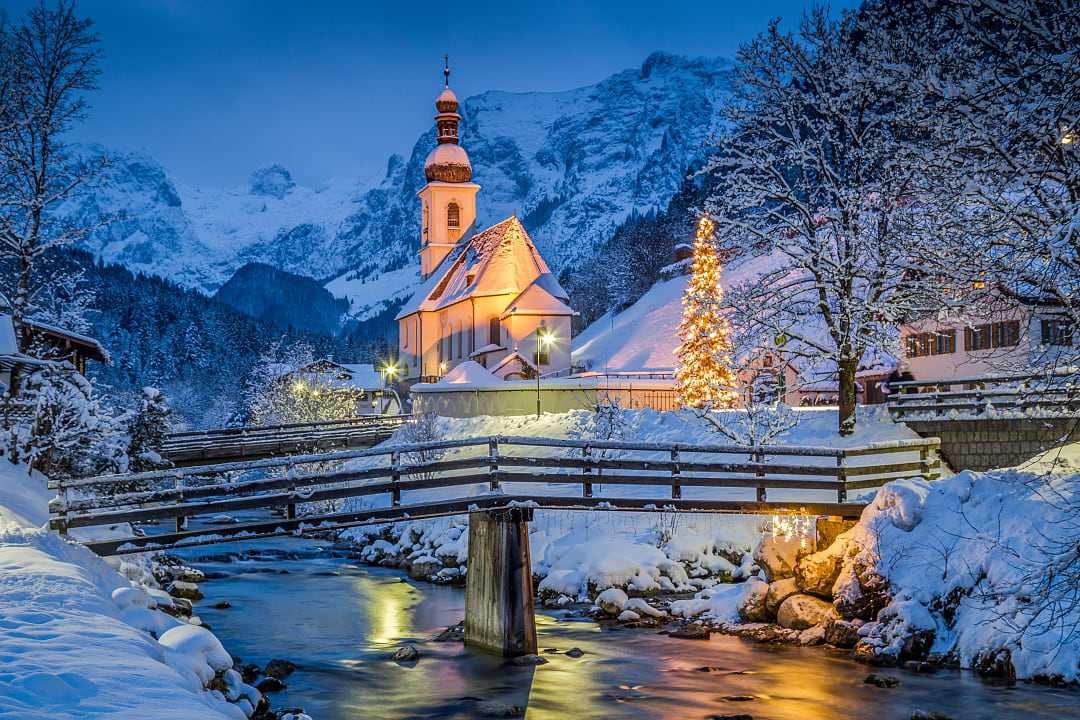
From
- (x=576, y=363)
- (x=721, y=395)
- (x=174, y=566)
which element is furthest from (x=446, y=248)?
(x=174, y=566)

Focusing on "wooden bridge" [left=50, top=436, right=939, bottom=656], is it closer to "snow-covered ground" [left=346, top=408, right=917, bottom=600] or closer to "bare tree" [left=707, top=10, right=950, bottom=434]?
"snow-covered ground" [left=346, top=408, right=917, bottom=600]

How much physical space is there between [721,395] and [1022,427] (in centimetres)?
1525

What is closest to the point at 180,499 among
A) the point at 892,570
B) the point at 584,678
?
the point at 584,678

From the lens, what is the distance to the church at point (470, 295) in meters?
64.6

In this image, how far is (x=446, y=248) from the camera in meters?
91.4

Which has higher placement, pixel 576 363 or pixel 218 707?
pixel 576 363

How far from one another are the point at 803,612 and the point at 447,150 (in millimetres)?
75909

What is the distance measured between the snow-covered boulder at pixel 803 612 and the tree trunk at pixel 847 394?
32.7ft

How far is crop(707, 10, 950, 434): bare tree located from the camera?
27875 millimetres

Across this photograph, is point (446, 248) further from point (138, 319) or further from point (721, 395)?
point (138, 319)

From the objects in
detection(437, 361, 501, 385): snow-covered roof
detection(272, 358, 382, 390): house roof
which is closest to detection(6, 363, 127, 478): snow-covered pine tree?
detection(437, 361, 501, 385): snow-covered roof

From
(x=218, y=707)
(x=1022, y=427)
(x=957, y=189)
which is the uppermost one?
(x=957, y=189)

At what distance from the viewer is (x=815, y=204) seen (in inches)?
1159

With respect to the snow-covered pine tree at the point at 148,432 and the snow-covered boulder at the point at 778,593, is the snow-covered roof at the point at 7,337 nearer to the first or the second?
the snow-covered pine tree at the point at 148,432
